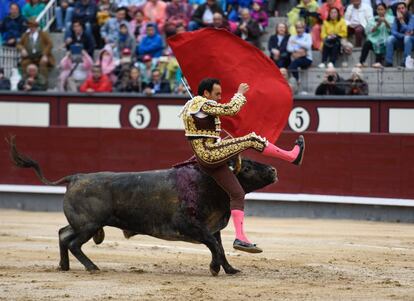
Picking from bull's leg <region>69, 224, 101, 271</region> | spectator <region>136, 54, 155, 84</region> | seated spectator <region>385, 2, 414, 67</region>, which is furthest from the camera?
spectator <region>136, 54, 155, 84</region>

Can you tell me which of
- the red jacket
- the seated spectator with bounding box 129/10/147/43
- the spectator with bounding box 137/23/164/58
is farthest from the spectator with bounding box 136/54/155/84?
the seated spectator with bounding box 129/10/147/43

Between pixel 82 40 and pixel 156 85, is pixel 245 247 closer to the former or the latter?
pixel 156 85

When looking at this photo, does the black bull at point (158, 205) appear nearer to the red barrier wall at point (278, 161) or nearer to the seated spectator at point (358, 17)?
the red barrier wall at point (278, 161)

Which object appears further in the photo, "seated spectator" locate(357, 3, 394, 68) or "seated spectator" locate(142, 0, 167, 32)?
"seated spectator" locate(142, 0, 167, 32)

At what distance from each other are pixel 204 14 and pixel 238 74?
648cm

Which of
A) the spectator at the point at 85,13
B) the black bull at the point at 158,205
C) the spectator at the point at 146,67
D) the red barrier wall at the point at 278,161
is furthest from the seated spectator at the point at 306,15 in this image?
the black bull at the point at 158,205

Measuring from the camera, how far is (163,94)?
14656 mm

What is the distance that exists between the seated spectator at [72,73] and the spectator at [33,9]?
5.88 ft

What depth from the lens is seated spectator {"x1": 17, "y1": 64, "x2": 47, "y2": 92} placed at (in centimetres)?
1531

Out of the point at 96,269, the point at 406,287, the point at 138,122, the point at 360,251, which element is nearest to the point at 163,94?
the point at 138,122

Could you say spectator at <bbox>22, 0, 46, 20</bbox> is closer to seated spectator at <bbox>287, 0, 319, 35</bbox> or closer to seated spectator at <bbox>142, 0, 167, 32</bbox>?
seated spectator at <bbox>142, 0, 167, 32</bbox>

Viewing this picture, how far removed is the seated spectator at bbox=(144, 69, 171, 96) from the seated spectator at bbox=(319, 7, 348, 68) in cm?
212

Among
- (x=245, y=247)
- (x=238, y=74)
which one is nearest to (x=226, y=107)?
(x=238, y=74)

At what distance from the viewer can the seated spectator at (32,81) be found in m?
15.3
